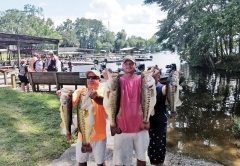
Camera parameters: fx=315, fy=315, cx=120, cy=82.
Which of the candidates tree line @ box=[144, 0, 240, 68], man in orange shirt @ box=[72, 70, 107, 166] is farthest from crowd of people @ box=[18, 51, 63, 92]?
tree line @ box=[144, 0, 240, 68]

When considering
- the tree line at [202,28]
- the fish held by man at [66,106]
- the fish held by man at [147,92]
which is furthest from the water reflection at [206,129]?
the tree line at [202,28]

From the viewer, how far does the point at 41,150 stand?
687 centimetres

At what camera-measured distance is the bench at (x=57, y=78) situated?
12.8 m

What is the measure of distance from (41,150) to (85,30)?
537ft

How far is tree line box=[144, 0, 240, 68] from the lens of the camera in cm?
2463

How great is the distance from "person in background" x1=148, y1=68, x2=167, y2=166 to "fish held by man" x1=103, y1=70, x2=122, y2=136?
113cm

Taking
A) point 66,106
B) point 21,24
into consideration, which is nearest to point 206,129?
point 66,106

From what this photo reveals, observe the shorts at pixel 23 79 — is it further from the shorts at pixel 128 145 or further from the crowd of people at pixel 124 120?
the shorts at pixel 128 145

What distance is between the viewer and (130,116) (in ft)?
14.4

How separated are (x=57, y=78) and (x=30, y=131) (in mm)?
5122

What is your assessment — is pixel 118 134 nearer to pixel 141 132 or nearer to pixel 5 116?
pixel 141 132

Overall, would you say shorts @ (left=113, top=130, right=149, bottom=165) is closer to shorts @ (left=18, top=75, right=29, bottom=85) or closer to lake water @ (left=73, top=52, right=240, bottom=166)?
lake water @ (left=73, top=52, right=240, bottom=166)

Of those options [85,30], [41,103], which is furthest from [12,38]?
[85,30]

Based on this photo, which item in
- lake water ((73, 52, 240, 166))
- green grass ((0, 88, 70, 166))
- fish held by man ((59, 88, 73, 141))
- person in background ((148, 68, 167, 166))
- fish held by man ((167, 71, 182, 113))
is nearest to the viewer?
fish held by man ((59, 88, 73, 141))
